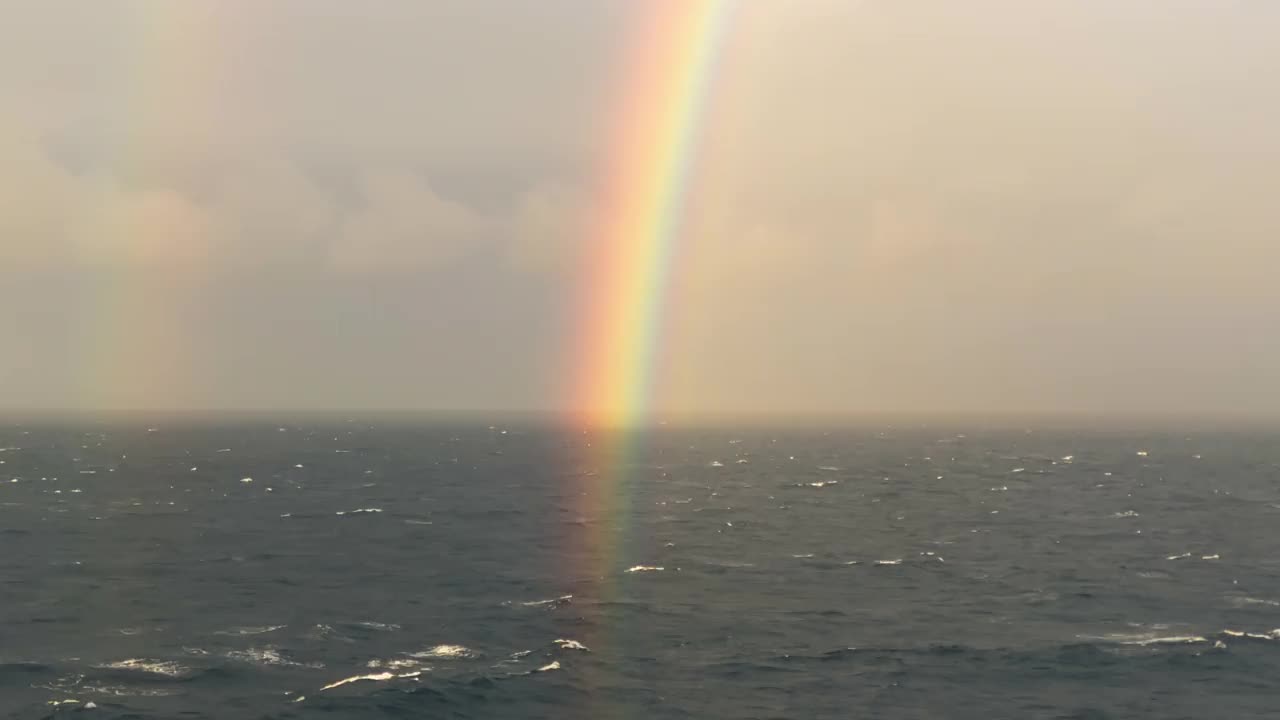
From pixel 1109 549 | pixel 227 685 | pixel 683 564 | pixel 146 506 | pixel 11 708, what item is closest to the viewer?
pixel 11 708

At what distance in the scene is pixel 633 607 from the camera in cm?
6125

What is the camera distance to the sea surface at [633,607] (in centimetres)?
4253

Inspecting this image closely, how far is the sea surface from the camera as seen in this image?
42.5 meters

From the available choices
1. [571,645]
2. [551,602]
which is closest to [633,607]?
[551,602]

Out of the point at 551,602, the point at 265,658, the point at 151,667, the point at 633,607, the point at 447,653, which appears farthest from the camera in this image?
the point at 551,602

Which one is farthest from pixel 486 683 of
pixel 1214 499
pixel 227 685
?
pixel 1214 499

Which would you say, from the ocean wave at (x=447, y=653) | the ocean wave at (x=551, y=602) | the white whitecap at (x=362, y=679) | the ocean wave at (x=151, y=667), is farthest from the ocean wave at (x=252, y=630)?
the ocean wave at (x=551, y=602)

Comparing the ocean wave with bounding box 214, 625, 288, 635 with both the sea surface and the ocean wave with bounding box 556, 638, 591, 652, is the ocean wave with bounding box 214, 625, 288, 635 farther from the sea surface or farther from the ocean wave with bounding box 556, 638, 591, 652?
the ocean wave with bounding box 556, 638, 591, 652

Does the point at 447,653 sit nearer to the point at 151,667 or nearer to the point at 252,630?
the point at 252,630

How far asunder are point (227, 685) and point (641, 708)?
18538 mm

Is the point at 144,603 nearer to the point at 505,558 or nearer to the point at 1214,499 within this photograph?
the point at 505,558

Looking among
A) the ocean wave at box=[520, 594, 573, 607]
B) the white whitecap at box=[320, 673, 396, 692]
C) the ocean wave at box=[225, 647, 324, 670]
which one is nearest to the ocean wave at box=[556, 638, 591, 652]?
the white whitecap at box=[320, 673, 396, 692]

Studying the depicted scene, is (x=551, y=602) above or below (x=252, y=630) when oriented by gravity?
below

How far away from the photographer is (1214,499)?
128125 mm
